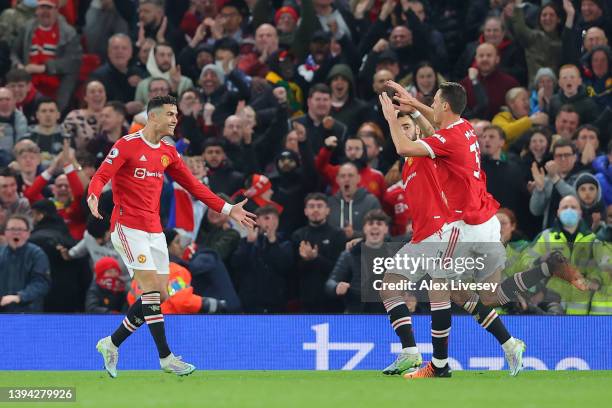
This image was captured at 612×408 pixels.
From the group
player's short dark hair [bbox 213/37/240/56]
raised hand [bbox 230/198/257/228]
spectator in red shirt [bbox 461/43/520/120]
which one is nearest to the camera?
raised hand [bbox 230/198/257/228]

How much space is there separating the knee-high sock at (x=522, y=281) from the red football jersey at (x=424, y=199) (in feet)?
7.49

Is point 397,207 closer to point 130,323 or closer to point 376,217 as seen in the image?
point 376,217

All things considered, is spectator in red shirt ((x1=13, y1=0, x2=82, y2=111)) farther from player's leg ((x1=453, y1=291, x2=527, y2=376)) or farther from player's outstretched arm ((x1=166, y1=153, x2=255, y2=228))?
player's leg ((x1=453, y1=291, x2=527, y2=376))

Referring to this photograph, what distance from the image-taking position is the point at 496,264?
12.2 metres

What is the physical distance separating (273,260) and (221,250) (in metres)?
0.75

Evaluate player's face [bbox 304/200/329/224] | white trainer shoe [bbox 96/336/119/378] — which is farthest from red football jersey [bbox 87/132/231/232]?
player's face [bbox 304/200/329/224]

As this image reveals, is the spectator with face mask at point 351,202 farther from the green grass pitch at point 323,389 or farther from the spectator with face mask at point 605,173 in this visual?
the green grass pitch at point 323,389

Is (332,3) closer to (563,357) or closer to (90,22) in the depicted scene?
(90,22)

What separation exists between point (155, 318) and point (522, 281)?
13.3ft

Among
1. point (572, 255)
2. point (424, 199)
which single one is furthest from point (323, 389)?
point (572, 255)

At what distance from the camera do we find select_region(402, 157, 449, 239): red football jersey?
1211cm

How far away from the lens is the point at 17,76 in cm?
1889

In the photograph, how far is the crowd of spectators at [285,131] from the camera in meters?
15.3

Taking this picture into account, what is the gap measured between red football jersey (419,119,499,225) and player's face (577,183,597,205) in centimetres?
382
